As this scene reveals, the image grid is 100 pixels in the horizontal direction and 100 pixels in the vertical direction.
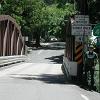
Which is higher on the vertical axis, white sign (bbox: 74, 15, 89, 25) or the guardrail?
white sign (bbox: 74, 15, 89, 25)

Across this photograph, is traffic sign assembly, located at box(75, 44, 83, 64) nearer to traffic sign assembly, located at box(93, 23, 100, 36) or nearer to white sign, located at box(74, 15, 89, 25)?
white sign, located at box(74, 15, 89, 25)

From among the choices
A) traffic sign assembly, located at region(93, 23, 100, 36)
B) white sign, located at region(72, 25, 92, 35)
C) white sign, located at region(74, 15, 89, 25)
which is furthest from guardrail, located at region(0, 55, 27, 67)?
traffic sign assembly, located at region(93, 23, 100, 36)

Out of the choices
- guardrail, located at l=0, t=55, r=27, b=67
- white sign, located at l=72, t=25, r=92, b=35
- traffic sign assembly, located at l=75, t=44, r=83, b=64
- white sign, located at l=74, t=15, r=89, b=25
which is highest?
white sign, located at l=74, t=15, r=89, b=25

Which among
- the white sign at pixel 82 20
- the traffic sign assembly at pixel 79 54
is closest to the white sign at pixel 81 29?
the white sign at pixel 82 20

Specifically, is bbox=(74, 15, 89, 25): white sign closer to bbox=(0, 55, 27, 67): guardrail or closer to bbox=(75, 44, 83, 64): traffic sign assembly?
bbox=(75, 44, 83, 64): traffic sign assembly

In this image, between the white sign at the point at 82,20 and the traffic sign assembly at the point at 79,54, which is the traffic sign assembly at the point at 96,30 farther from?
the traffic sign assembly at the point at 79,54

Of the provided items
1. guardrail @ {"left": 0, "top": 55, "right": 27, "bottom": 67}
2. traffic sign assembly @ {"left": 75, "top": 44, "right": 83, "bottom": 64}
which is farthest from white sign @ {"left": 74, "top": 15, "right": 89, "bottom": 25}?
guardrail @ {"left": 0, "top": 55, "right": 27, "bottom": 67}

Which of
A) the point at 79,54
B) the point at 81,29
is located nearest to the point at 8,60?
the point at 79,54

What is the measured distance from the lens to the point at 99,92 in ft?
61.2

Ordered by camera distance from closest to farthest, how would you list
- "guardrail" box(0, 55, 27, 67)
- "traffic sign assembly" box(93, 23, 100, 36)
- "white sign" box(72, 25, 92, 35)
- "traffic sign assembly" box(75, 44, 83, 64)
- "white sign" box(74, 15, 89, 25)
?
"traffic sign assembly" box(93, 23, 100, 36), "white sign" box(74, 15, 89, 25), "white sign" box(72, 25, 92, 35), "traffic sign assembly" box(75, 44, 83, 64), "guardrail" box(0, 55, 27, 67)

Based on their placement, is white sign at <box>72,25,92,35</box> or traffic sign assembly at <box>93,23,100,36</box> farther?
white sign at <box>72,25,92,35</box>

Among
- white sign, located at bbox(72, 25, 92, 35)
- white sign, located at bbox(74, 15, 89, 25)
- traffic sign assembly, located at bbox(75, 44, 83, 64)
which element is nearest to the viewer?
white sign, located at bbox(74, 15, 89, 25)

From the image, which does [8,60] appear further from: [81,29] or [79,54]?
[81,29]

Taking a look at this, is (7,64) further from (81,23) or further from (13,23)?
(81,23)
